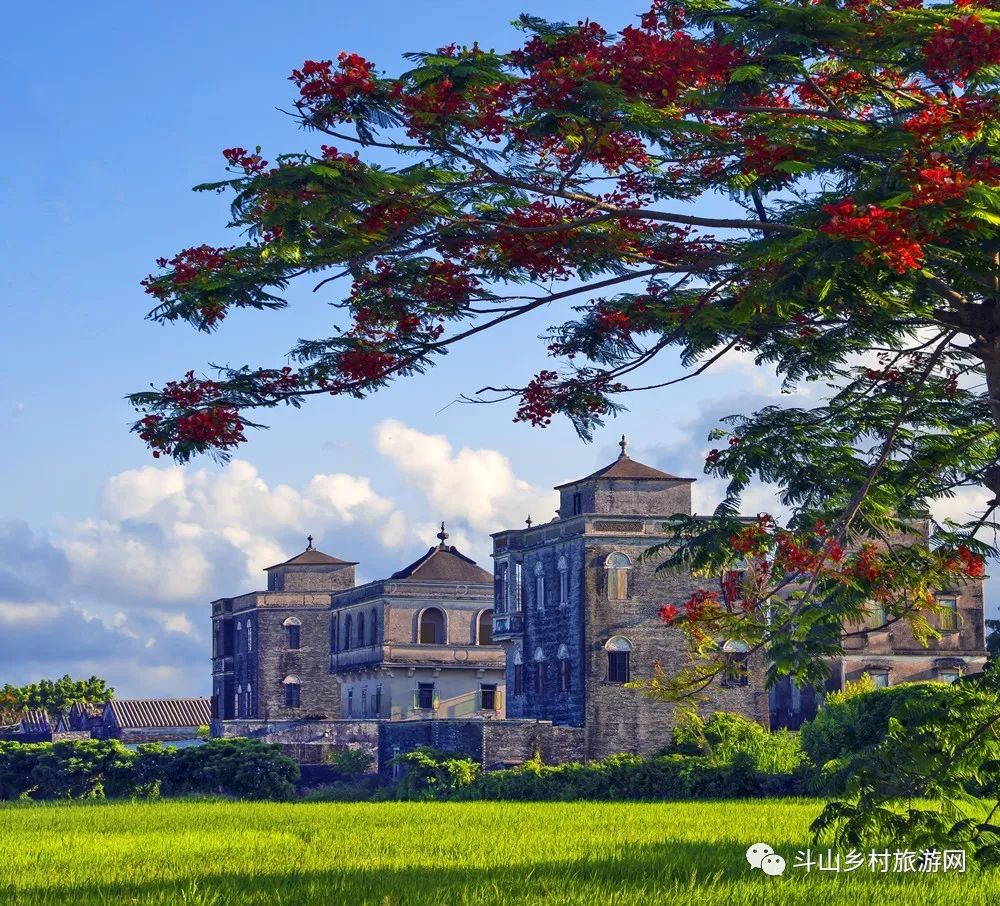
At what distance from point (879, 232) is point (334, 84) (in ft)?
13.6

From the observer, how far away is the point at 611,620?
1978 inches

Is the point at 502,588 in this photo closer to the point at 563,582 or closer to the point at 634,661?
the point at 563,582

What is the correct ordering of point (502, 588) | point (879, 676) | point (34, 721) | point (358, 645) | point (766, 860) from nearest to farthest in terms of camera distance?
1. point (766, 860)
2. point (502, 588)
3. point (879, 676)
4. point (358, 645)
5. point (34, 721)

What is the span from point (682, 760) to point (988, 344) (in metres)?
23.7

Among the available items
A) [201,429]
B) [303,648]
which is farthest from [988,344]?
[303,648]

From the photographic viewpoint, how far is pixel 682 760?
1364 inches

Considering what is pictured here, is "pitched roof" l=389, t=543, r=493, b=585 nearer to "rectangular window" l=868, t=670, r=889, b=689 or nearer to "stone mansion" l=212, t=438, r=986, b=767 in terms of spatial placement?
"stone mansion" l=212, t=438, r=986, b=767

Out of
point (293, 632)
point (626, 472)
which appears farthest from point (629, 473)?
point (293, 632)

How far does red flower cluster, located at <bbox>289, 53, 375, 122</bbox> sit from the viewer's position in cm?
1105

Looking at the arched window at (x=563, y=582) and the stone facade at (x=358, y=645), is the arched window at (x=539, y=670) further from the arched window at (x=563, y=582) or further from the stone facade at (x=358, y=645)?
the stone facade at (x=358, y=645)

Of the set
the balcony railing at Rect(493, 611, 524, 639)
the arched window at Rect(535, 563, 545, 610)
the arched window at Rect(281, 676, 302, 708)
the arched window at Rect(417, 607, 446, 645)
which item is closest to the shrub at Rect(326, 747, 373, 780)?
the balcony railing at Rect(493, 611, 524, 639)

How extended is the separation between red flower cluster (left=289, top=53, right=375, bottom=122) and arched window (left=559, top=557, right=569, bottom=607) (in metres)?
41.1

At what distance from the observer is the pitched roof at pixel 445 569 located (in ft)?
225

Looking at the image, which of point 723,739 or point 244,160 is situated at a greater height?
point 244,160
